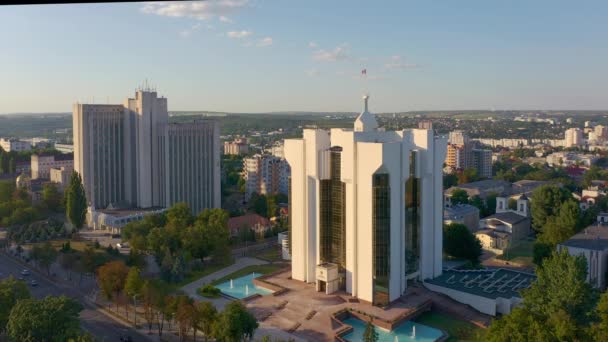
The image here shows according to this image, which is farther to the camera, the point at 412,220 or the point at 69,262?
the point at 69,262

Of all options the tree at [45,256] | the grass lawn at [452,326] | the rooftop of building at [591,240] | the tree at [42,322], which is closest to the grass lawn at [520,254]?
the rooftop of building at [591,240]

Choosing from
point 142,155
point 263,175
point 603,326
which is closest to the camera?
point 603,326

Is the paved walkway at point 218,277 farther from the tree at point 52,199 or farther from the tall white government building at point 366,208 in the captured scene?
the tree at point 52,199

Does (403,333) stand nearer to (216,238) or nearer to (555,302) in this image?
(555,302)

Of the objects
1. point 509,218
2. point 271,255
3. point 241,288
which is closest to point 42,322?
point 241,288

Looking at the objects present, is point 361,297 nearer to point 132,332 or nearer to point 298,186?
point 298,186

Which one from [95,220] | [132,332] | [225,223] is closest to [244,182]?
[95,220]
